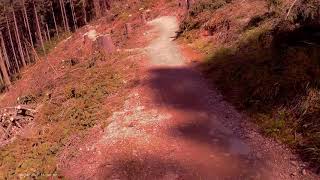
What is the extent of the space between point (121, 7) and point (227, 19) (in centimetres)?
2008

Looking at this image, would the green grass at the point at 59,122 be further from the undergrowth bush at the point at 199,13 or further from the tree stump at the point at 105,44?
the undergrowth bush at the point at 199,13

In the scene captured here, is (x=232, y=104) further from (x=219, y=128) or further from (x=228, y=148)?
(x=228, y=148)

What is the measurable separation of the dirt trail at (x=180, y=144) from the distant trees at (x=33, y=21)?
3488 centimetres

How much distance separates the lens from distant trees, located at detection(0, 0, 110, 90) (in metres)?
45.3

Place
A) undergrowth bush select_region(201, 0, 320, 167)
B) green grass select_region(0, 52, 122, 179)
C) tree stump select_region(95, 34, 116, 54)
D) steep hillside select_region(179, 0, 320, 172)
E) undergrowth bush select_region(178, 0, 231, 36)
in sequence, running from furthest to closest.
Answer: undergrowth bush select_region(178, 0, 231, 36) < tree stump select_region(95, 34, 116, 54) < green grass select_region(0, 52, 122, 179) < steep hillside select_region(179, 0, 320, 172) < undergrowth bush select_region(201, 0, 320, 167)

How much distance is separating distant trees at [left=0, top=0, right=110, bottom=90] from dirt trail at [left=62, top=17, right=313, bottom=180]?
34.9 m

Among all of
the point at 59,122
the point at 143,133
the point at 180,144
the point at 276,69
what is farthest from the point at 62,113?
the point at 276,69

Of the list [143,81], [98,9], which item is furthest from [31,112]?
[98,9]

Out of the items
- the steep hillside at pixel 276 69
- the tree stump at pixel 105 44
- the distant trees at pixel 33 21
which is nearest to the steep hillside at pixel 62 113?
the tree stump at pixel 105 44

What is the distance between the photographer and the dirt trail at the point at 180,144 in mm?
7777

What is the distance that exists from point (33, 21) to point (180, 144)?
47.5 m

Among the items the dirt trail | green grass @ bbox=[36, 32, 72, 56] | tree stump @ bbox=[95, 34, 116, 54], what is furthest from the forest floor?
green grass @ bbox=[36, 32, 72, 56]

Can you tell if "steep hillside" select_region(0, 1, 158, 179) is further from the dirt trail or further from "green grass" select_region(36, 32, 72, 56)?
"green grass" select_region(36, 32, 72, 56)

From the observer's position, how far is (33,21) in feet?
169
